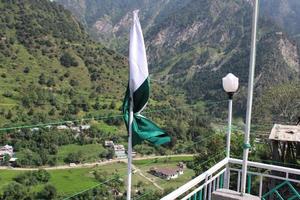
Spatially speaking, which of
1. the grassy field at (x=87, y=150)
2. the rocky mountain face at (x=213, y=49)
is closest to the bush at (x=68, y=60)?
the grassy field at (x=87, y=150)

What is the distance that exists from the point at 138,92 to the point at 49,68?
51057 mm

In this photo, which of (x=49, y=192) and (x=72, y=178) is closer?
(x=49, y=192)

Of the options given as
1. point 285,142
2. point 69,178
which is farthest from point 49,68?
point 285,142

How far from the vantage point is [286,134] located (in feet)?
18.1

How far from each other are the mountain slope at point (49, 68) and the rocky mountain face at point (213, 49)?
2199cm

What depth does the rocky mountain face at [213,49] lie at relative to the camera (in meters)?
90.9

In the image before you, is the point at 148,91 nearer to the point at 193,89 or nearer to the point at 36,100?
the point at 36,100

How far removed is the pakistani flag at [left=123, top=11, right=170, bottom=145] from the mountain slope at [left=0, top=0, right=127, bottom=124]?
33.0 metres

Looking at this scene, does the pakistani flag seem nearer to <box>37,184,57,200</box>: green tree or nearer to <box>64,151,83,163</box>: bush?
<box>37,184,57,200</box>: green tree

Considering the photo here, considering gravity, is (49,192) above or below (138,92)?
below

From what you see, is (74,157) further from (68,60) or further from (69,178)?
(68,60)

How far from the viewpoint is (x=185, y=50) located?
15212cm

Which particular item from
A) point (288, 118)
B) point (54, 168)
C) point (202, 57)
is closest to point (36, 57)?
point (54, 168)

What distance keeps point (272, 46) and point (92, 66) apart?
2336 inches
